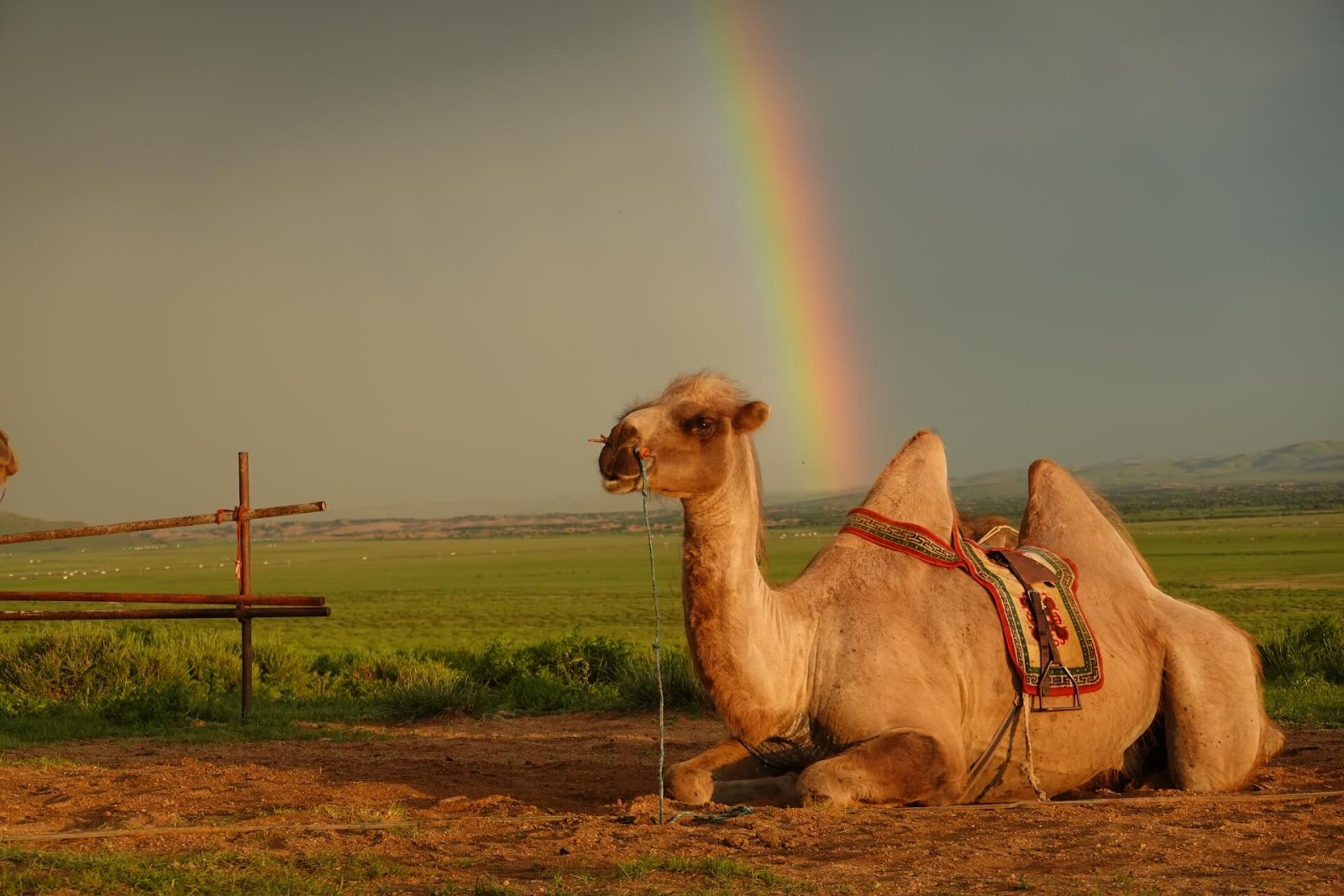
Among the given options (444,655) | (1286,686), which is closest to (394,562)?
(444,655)

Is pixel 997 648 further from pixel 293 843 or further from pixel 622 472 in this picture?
pixel 293 843

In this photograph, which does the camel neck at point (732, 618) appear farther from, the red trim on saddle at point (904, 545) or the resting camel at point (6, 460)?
the resting camel at point (6, 460)

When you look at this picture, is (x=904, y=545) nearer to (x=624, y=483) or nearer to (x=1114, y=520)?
(x=624, y=483)

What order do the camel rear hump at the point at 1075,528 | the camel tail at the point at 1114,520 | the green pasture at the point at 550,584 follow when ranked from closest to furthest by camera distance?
the camel rear hump at the point at 1075,528
the camel tail at the point at 1114,520
the green pasture at the point at 550,584

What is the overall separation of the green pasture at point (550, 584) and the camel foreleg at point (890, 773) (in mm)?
2795

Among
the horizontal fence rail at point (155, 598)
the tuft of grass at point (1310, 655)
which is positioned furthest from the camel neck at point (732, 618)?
the tuft of grass at point (1310, 655)

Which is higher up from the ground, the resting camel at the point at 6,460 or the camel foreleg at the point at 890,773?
the resting camel at the point at 6,460

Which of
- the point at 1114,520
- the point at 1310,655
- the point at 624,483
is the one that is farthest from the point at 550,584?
the point at 624,483

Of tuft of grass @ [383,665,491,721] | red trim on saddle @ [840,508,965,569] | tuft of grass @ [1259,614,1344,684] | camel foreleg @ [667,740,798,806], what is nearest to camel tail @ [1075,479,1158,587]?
red trim on saddle @ [840,508,965,569]

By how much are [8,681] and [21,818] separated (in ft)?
27.5

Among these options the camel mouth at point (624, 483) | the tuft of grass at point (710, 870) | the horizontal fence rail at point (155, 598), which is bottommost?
the tuft of grass at point (710, 870)

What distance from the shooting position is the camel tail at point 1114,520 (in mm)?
8578

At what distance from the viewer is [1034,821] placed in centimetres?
596

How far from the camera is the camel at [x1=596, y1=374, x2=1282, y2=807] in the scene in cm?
636
